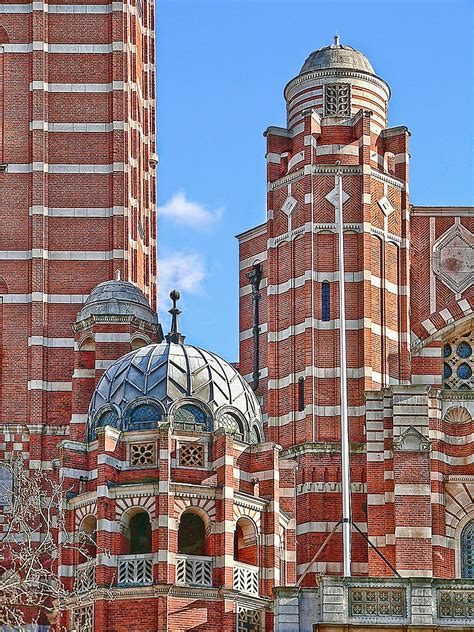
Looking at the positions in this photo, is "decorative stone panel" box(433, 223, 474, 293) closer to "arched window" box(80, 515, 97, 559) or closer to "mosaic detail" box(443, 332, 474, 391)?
"mosaic detail" box(443, 332, 474, 391)

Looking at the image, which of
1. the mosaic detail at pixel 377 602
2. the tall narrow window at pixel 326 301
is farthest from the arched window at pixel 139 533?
the tall narrow window at pixel 326 301

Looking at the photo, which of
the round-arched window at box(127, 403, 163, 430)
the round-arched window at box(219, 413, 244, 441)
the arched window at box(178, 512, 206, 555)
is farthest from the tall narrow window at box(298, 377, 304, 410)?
the arched window at box(178, 512, 206, 555)

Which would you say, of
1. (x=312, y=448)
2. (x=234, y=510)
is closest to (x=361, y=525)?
(x=312, y=448)

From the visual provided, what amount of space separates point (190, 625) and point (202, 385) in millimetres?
6880

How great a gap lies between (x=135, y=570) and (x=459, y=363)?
15.1 metres

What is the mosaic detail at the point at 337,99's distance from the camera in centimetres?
6303

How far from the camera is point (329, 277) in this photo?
6047cm

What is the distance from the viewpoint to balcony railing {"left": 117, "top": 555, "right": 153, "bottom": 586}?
49.3 meters

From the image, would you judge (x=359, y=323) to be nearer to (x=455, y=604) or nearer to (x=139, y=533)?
(x=139, y=533)

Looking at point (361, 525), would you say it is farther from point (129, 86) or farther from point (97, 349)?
point (129, 86)

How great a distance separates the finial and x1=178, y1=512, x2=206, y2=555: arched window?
19.2ft

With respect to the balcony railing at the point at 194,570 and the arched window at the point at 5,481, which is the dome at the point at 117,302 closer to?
the arched window at the point at 5,481

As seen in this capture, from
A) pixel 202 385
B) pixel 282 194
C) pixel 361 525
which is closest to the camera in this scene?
pixel 202 385

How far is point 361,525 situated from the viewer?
57.6 m
